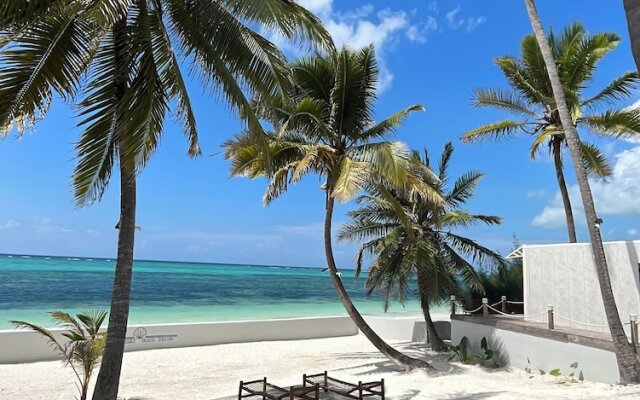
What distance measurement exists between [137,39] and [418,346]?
42.6ft

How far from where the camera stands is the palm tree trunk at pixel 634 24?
3.11 metres

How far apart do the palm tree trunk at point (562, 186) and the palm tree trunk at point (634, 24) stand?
A: 439 inches

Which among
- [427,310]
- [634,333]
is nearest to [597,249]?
[634,333]

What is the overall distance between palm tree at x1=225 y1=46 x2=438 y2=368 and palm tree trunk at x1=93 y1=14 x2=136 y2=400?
4.59 metres

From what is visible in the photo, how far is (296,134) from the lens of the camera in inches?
488

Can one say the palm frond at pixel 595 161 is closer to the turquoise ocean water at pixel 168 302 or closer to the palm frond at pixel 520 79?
the palm frond at pixel 520 79

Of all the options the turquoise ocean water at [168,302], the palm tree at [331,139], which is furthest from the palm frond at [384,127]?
the turquoise ocean water at [168,302]

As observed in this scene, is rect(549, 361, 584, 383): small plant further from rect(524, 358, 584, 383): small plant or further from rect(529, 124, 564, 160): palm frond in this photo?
rect(529, 124, 564, 160): palm frond

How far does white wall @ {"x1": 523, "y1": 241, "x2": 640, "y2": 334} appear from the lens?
10.1 meters

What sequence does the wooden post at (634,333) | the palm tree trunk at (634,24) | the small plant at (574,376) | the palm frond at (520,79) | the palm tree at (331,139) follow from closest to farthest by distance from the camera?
the palm tree trunk at (634,24) → the wooden post at (634,333) → the small plant at (574,376) → the palm tree at (331,139) → the palm frond at (520,79)

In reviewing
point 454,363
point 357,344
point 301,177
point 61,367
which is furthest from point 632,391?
point 61,367

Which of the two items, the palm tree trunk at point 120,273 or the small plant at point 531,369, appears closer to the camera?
the palm tree trunk at point 120,273

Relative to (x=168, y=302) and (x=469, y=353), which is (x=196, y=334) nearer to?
(x=469, y=353)

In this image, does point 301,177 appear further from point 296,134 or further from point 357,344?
point 357,344
